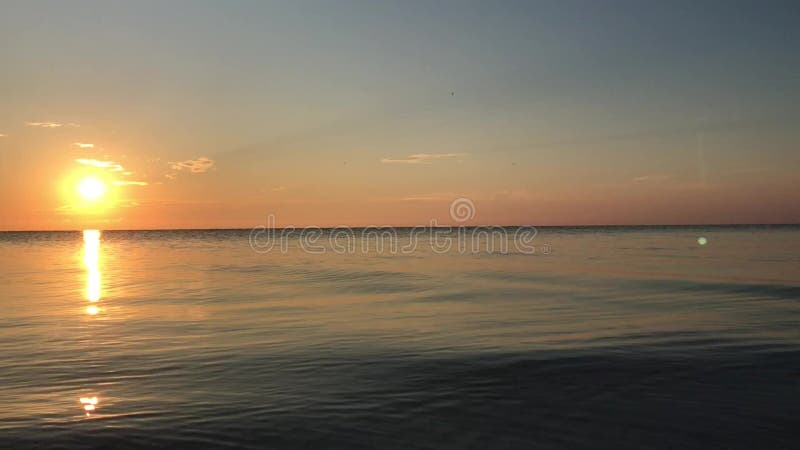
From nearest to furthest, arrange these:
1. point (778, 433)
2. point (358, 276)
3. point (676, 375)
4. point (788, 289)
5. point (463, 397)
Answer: point (778, 433) < point (463, 397) < point (676, 375) < point (788, 289) < point (358, 276)

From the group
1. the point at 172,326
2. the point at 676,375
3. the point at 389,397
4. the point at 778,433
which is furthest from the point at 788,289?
the point at 172,326

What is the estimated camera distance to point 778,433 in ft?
26.9

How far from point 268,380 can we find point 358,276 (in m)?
25.1

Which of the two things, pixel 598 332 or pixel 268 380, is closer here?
pixel 268 380

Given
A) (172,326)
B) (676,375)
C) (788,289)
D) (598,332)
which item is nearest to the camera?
(676,375)

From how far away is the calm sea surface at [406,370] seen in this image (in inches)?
331

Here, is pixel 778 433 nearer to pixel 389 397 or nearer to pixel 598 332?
pixel 389 397

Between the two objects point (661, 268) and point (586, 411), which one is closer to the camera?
point (586, 411)

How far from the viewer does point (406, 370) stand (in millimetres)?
12062

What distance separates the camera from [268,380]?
11375 mm

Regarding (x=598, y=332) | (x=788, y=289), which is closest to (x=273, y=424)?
(x=598, y=332)

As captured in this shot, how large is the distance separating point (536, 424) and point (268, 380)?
17.0 ft

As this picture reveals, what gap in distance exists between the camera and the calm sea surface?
841 centimetres

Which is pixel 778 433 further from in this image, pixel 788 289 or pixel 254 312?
pixel 788 289
